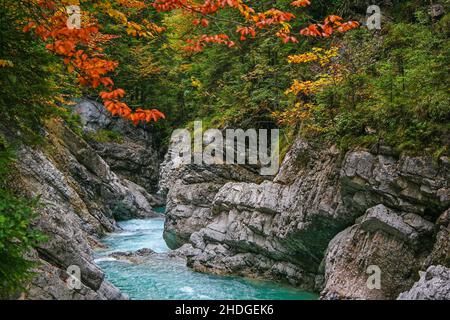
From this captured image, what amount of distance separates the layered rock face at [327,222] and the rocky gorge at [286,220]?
3 cm

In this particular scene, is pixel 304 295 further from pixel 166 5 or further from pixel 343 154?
pixel 166 5

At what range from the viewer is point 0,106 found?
7848mm

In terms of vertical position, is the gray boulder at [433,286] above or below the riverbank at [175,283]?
above

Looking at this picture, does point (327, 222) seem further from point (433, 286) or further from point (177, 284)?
point (177, 284)

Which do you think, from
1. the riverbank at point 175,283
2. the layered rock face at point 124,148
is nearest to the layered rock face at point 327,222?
the riverbank at point 175,283

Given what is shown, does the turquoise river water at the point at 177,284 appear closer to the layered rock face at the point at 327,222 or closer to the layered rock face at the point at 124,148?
the layered rock face at the point at 327,222

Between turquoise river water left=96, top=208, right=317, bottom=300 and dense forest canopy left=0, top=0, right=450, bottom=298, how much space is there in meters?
5.19

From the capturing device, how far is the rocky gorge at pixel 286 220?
28.7 feet

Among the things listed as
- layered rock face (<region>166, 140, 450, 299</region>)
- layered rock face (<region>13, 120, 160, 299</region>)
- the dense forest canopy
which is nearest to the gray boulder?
layered rock face (<region>166, 140, 450, 299</region>)

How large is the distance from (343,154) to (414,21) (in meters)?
6.94

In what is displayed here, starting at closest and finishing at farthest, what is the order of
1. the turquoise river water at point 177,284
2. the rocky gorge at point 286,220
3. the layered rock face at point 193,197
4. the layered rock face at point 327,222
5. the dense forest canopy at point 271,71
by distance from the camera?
1. the dense forest canopy at point 271,71
2. the rocky gorge at point 286,220
3. the layered rock face at point 327,222
4. the turquoise river water at point 177,284
5. the layered rock face at point 193,197

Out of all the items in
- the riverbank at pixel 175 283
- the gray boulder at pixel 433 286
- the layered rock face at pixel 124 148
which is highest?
the layered rock face at pixel 124 148

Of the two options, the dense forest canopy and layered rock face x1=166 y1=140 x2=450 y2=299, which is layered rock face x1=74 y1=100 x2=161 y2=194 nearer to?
the dense forest canopy

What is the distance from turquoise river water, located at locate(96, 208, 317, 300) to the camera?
13.2m
